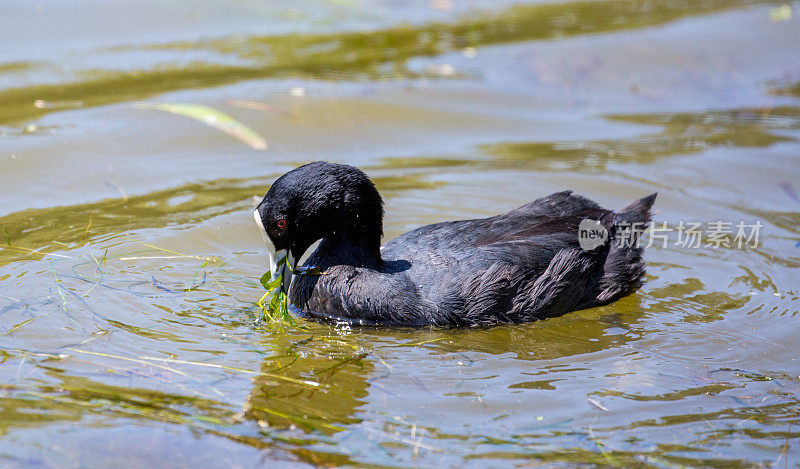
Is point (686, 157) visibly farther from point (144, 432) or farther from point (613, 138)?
point (144, 432)

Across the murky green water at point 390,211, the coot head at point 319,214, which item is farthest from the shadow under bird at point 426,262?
the murky green water at point 390,211

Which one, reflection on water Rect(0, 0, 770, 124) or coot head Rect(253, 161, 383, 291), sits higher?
reflection on water Rect(0, 0, 770, 124)

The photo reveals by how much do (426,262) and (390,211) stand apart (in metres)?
1.42

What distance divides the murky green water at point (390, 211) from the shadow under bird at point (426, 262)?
0.44 feet

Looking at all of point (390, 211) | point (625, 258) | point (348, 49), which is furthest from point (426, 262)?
point (348, 49)

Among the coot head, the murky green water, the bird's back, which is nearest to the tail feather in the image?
the bird's back

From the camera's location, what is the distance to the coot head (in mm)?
4750

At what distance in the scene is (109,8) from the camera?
10.0 m

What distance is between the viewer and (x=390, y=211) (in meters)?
6.38

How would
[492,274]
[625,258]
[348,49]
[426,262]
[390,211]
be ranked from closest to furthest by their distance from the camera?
[492,274]
[426,262]
[625,258]
[390,211]
[348,49]

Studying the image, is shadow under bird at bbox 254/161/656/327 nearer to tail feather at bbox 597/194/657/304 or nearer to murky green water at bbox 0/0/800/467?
tail feather at bbox 597/194/657/304

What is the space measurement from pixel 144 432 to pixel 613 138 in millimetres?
5324

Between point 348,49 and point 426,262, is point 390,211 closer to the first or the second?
point 426,262

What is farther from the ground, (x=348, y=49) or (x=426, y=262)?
(x=348, y=49)
